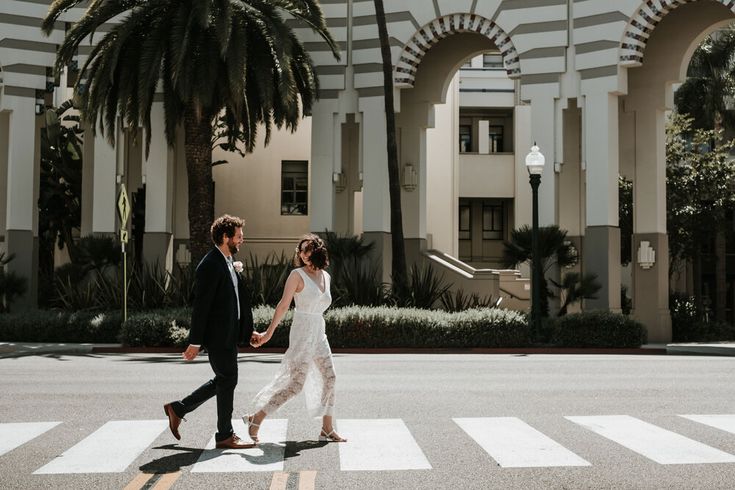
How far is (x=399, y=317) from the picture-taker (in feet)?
76.4

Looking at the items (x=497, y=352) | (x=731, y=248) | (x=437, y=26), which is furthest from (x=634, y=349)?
(x=731, y=248)

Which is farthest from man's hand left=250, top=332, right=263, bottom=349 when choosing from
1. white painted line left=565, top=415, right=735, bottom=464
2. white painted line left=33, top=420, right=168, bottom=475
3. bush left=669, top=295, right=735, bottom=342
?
bush left=669, top=295, right=735, bottom=342

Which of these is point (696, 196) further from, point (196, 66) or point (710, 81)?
point (196, 66)

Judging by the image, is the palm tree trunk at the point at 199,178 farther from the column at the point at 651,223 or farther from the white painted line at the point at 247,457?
the white painted line at the point at 247,457

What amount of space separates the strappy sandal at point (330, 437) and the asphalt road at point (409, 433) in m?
0.17

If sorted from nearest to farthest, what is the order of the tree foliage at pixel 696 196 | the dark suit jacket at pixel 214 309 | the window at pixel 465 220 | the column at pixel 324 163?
the dark suit jacket at pixel 214 309 < the column at pixel 324 163 < the tree foliage at pixel 696 196 < the window at pixel 465 220

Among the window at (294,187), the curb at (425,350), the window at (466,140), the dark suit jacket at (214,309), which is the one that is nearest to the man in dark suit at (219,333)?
the dark suit jacket at (214,309)

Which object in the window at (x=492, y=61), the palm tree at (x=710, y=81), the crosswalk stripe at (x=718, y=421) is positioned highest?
the window at (x=492, y=61)

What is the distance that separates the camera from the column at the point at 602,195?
88.5 ft

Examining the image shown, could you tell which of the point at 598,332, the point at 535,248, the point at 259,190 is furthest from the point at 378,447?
the point at 259,190

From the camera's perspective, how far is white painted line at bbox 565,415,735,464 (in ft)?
26.8

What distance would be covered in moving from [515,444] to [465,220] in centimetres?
4224

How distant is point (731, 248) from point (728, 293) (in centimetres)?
252

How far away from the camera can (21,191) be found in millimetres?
29938
